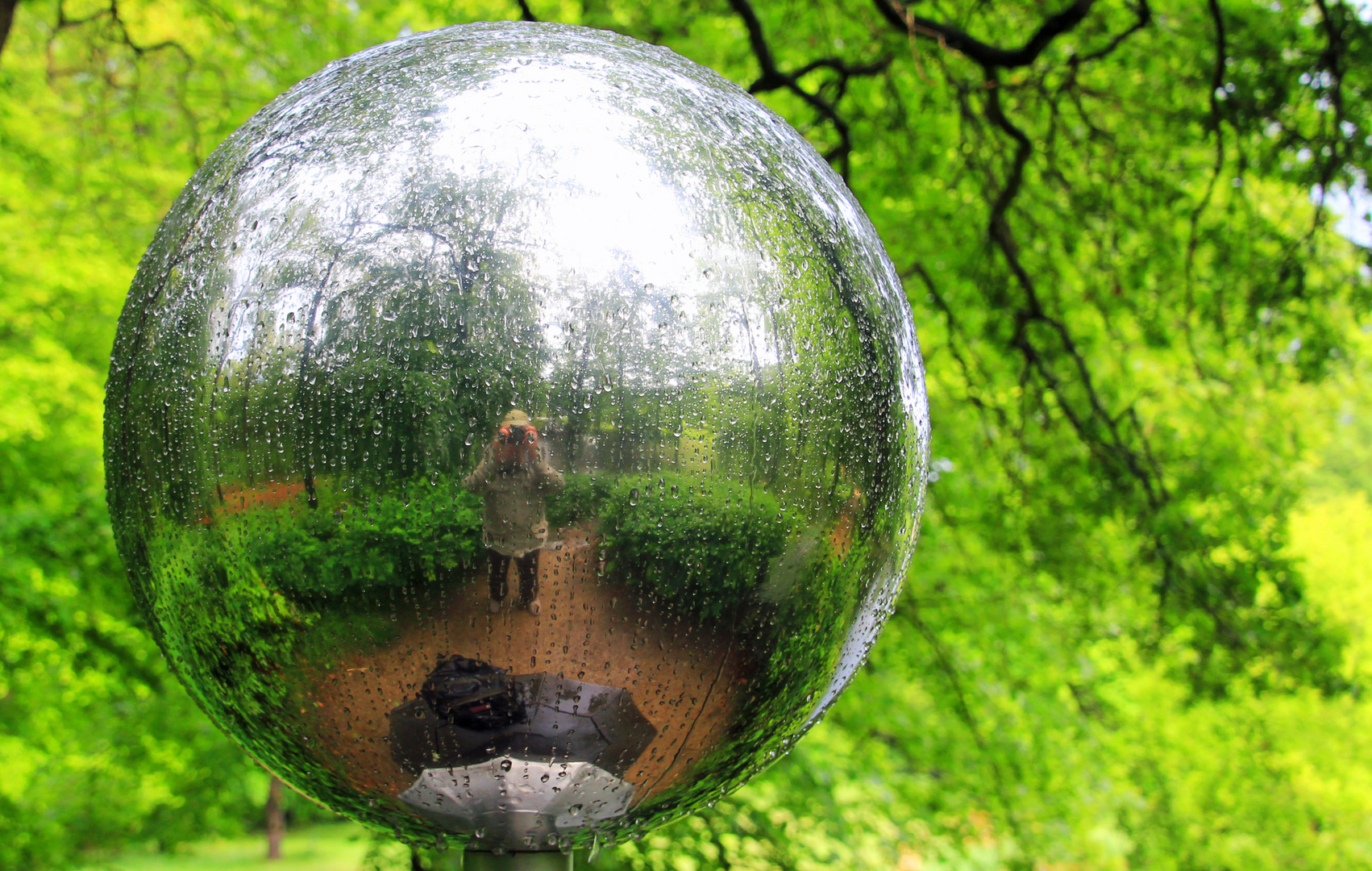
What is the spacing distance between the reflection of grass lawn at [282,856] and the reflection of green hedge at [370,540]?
74.5 ft

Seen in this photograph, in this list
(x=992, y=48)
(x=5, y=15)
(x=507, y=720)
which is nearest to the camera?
(x=507, y=720)

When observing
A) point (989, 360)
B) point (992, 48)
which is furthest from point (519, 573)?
point (989, 360)

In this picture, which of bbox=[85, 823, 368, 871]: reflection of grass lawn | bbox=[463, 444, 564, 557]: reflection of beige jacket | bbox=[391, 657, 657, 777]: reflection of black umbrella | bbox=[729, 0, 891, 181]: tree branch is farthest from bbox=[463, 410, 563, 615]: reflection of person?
bbox=[85, 823, 368, 871]: reflection of grass lawn

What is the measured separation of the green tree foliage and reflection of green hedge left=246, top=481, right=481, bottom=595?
10.9 feet

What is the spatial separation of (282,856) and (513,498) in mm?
27006

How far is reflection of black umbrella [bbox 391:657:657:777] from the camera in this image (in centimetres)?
128

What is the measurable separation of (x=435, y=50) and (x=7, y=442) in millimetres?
7842

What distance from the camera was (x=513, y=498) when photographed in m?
1.20

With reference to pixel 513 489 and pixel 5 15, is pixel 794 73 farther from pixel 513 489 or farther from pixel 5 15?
pixel 513 489

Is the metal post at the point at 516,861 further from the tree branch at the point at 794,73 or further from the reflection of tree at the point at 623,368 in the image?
the tree branch at the point at 794,73

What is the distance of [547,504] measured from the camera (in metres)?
1.20

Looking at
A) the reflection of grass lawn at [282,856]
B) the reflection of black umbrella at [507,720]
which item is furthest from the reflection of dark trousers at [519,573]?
the reflection of grass lawn at [282,856]

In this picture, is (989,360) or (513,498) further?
(989,360)

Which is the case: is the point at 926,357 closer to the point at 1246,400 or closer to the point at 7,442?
the point at 1246,400
